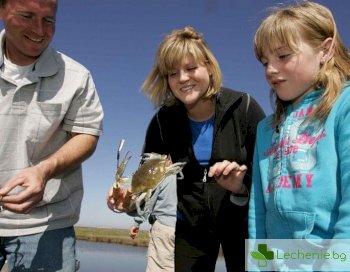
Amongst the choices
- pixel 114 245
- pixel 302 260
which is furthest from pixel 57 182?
pixel 114 245

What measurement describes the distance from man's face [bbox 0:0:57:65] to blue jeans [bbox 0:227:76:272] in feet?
5.03

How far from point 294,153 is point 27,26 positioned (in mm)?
2448

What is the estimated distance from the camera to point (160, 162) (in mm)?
4199

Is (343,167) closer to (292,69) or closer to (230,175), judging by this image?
(292,69)

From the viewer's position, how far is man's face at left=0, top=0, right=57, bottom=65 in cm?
373

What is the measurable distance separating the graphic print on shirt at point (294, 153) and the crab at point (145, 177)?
1.18m

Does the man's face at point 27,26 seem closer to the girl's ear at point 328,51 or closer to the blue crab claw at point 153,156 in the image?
the blue crab claw at point 153,156

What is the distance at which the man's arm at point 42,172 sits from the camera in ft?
10.4

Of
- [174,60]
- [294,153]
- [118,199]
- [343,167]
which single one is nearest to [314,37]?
[294,153]

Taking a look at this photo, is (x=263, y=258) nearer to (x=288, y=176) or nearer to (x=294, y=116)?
(x=288, y=176)

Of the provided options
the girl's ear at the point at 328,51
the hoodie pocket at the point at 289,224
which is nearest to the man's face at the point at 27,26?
the girl's ear at the point at 328,51

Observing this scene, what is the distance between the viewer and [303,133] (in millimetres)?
3033

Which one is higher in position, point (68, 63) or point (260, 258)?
point (68, 63)

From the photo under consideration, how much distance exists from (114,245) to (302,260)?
69908mm
